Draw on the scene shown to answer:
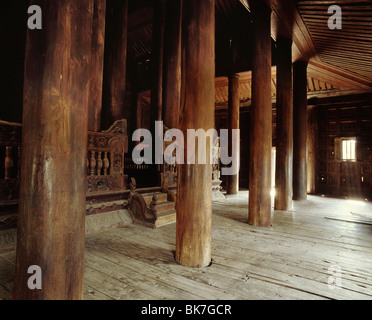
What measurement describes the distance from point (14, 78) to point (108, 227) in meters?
5.73

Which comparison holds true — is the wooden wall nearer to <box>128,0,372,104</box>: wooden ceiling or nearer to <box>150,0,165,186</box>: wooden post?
<box>128,0,372,104</box>: wooden ceiling

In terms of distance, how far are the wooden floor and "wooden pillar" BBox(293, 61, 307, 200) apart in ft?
12.1

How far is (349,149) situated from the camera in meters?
10.3

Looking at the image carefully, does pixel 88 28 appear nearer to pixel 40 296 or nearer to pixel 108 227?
pixel 40 296

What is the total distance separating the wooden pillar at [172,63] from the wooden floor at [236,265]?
3866 mm

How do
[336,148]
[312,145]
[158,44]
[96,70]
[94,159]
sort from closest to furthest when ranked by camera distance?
[94,159], [96,70], [158,44], [336,148], [312,145]

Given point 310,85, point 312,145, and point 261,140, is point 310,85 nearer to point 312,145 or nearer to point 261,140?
point 312,145

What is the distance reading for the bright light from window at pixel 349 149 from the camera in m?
10.2

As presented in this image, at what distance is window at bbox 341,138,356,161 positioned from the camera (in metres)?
10.2

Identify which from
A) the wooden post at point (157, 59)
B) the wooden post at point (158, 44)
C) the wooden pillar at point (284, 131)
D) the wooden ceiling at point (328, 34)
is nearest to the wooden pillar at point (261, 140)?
the wooden ceiling at point (328, 34)

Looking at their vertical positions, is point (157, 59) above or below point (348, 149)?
above

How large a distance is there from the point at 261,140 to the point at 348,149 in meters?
8.48

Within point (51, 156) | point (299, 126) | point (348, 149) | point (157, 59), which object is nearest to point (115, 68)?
point (157, 59)

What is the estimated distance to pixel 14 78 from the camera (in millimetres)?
6469
